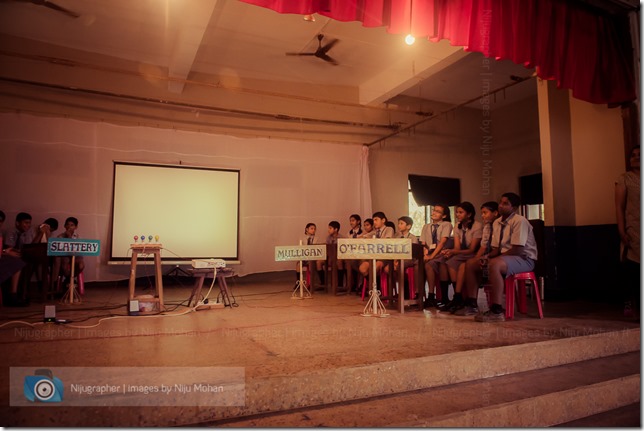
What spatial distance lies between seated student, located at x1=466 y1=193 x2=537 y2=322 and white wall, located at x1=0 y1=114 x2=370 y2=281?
14.0 ft

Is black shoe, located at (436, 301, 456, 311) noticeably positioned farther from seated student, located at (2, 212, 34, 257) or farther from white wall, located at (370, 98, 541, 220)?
seated student, located at (2, 212, 34, 257)

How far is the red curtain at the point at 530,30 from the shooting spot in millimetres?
3289

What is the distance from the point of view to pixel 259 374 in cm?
210

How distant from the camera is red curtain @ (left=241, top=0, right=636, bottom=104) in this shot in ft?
10.8

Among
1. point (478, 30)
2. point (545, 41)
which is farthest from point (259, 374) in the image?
point (545, 41)

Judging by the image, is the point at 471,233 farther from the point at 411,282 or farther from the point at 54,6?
the point at 54,6

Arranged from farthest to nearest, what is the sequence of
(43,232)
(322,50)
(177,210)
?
(177,210)
(322,50)
(43,232)

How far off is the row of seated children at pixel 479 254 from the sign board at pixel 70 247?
391 cm

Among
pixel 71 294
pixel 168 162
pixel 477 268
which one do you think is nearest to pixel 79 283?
pixel 71 294

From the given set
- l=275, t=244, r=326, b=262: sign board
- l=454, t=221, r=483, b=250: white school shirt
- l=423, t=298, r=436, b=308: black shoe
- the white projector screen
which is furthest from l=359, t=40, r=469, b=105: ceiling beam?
l=423, t=298, r=436, b=308: black shoe

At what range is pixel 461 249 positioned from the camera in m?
4.53

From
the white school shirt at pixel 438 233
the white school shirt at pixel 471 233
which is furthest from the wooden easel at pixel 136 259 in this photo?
the white school shirt at pixel 471 233

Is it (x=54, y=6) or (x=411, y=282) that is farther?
(x=54, y=6)

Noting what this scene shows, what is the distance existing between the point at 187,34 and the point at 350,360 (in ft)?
15.7
